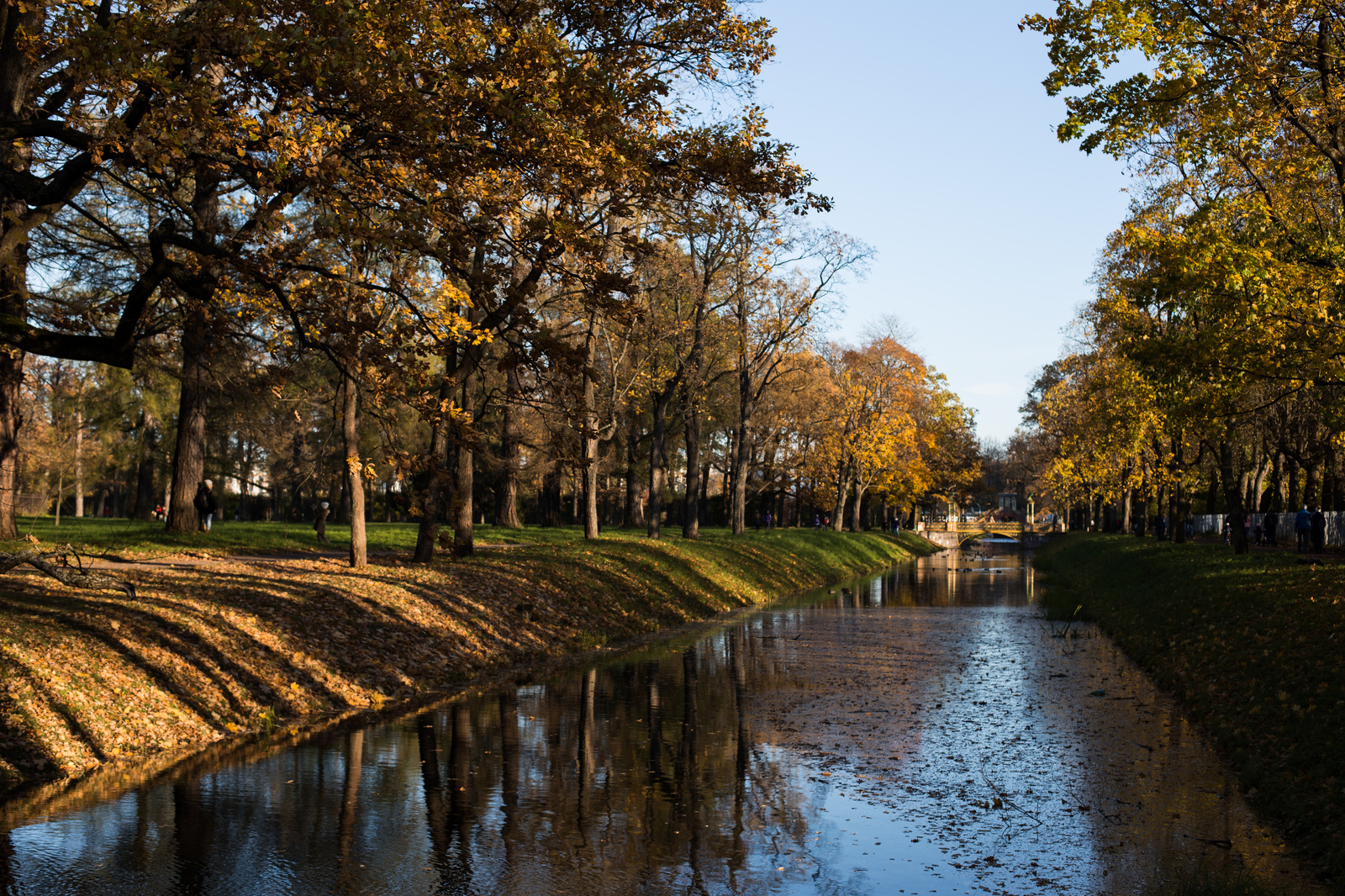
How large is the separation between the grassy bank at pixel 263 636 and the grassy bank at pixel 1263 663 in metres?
9.73

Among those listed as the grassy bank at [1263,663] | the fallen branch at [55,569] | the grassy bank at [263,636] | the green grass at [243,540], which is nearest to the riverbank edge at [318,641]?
the grassy bank at [263,636]

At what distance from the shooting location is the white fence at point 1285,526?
3812cm

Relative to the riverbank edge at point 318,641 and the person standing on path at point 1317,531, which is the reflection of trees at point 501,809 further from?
the person standing on path at point 1317,531

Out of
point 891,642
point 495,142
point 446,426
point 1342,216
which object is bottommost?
point 891,642

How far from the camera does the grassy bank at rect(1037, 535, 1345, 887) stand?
866 cm

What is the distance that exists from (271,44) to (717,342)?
29584 mm

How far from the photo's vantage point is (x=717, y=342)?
127 ft

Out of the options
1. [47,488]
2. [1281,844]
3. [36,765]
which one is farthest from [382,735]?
[47,488]

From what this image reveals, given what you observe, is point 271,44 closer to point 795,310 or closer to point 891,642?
point 891,642

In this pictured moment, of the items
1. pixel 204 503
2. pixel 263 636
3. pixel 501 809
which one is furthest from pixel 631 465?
pixel 501 809

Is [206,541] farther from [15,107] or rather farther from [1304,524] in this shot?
[1304,524]

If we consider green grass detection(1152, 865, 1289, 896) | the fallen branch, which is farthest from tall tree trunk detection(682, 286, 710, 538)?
green grass detection(1152, 865, 1289, 896)

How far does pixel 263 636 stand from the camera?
44.8 ft

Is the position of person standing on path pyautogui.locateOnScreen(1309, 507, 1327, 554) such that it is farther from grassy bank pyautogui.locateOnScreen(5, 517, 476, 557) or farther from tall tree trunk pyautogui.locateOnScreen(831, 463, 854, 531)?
tall tree trunk pyautogui.locateOnScreen(831, 463, 854, 531)
